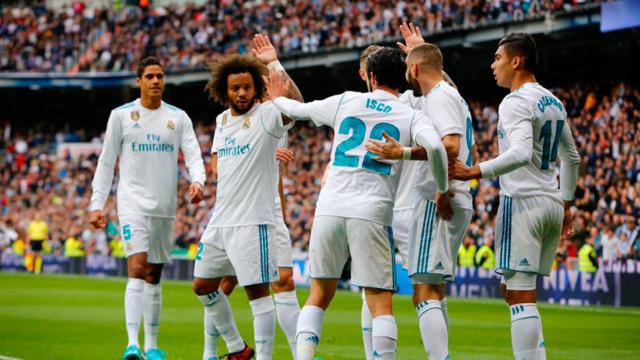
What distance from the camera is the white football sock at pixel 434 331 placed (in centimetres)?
734

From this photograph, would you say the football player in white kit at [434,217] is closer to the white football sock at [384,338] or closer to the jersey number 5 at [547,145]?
the white football sock at [384,338]

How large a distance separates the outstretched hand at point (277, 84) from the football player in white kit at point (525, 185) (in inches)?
57.2

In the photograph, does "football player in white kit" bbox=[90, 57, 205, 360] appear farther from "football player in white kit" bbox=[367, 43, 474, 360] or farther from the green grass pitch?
"football player in white kit" bbox=[367, 43, 474, 360]

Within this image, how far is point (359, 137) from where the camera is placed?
7281mm

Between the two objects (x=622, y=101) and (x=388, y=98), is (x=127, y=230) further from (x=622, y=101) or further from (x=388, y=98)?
(x=622, y=101)

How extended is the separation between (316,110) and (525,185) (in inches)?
62.3

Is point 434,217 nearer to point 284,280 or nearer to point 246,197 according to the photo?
point 246,197

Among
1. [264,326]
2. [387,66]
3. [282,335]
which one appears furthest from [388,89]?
[282,335]

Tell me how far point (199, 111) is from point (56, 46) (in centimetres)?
714

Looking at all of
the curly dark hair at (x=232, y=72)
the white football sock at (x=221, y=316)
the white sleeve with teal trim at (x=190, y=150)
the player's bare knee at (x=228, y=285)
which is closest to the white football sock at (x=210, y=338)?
the white football sock at (x=221, y=316)

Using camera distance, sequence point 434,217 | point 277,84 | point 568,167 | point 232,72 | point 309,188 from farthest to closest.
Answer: point 309,188
point 232,72
point 568,167
point 277,84
point 434,217

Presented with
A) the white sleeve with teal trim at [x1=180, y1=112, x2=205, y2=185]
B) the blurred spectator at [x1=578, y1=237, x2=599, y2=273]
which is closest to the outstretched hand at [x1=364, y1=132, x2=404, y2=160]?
the white sleeve with teal trim at [x1=180, y1=112, x2=205, y2=185]

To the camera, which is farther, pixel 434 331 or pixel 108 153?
pixel 108 153

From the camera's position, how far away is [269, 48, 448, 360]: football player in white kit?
724 centimetres
